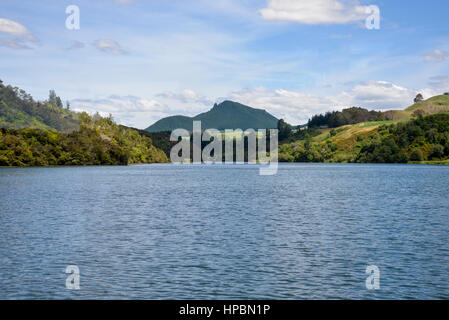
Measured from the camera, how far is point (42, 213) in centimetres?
6419

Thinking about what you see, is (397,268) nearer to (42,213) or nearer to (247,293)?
(247,293)

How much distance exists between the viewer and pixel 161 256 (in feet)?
124

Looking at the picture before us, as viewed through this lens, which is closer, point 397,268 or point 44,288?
point 44,288

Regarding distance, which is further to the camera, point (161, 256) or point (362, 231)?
point (362, 231)

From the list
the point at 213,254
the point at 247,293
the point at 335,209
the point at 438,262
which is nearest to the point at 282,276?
the point at 247,293

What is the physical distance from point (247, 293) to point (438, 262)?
16124mm

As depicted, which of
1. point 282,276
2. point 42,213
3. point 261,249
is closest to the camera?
point 282,276

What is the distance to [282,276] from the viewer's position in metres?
31.6

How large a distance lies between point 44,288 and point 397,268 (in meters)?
23.4

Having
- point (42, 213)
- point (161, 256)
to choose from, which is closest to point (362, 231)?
point (161, 256)
